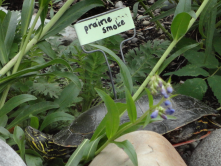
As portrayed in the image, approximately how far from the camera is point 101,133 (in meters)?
0.76

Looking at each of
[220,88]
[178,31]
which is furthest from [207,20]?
[178,31]

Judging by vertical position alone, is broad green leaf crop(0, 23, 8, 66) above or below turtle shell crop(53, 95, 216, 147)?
above

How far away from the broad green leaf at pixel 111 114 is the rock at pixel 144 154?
7cm

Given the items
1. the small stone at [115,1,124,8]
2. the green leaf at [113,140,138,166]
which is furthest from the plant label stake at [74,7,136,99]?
the small stone at [115,1,124,8]

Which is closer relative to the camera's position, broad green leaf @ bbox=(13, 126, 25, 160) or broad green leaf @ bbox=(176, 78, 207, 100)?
broad green leaf @ bbox=(13, 126, 25, 160)

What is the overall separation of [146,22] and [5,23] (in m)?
1.37

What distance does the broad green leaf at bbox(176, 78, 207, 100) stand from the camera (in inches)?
40.2

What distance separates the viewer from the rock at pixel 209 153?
0.85 m

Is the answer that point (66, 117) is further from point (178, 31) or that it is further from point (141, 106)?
point (178, 31)

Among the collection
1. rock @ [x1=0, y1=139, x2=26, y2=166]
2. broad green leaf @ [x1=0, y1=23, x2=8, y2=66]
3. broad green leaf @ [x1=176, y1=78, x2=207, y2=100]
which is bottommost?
broad green leaf @ [x1=176, y1=78, x2=207, y2=100]

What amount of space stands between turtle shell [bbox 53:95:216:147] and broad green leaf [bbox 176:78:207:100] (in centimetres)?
3

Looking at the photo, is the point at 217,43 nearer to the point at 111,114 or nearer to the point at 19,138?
the point at 111,114

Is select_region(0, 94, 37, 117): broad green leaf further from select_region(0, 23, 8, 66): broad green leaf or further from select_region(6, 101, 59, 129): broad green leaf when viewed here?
select_region(0, 23, 8, 66): broad green leaf

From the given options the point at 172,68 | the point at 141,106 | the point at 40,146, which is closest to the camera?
the point at 40,146
